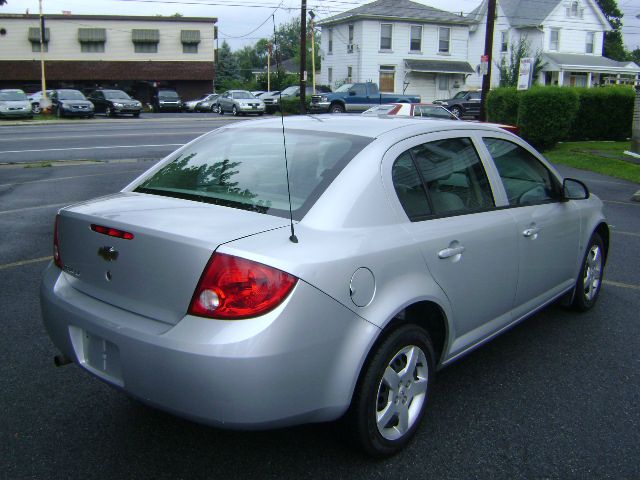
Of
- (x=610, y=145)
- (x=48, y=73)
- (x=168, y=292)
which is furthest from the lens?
(x=48, y=73)

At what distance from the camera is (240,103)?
1496 inches

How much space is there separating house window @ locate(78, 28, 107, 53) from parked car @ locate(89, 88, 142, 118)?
53.0 feet

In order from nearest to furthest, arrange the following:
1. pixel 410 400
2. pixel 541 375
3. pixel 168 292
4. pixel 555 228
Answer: pixel 168 292 < pixel 410 400 < pixel 541 375 < pixel 555 228

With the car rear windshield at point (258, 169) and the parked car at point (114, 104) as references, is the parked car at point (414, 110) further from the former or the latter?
the parked car at point (114, 104)

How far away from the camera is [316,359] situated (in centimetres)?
271

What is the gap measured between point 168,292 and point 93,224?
0.61 metres

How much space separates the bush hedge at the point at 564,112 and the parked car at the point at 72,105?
21432mm

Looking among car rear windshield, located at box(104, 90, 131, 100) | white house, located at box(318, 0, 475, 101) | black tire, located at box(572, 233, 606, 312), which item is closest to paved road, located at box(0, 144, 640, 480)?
black tire, located at box(572, 233, 606, 312)

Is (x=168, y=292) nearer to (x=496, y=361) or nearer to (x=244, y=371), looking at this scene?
(x=244, y=371)

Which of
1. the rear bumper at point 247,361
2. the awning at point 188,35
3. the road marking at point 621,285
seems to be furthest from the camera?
the awning at point 188,35

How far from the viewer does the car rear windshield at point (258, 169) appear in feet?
10.4

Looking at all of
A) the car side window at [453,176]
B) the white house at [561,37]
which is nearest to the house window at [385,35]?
the white house at [561,37]

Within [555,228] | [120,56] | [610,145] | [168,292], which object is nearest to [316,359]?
[168,292]

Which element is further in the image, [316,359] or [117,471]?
[117,471]
